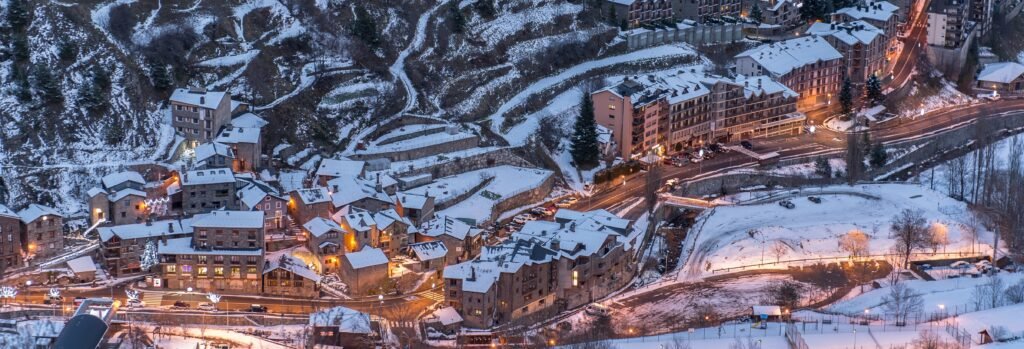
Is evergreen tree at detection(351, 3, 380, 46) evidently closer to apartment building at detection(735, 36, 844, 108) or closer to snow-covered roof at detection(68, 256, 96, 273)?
apartment building at detection(735, 36, 844, 108)

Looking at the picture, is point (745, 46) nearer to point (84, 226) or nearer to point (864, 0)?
point (864, 0)

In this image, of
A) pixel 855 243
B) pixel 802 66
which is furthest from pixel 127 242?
pixel 802 66

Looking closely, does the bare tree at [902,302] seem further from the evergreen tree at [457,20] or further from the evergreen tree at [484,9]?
the evergreen tree at [484,9]

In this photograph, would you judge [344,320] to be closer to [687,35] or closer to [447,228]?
[447,228]

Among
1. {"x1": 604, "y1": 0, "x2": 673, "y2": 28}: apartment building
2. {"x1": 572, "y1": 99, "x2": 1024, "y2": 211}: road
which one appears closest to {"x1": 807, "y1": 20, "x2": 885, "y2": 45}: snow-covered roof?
{"x1": 572, "y1": 99, "x2": 1024, "y2": 211}: road

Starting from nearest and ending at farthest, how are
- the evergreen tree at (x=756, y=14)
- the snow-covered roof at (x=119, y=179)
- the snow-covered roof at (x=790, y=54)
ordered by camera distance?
the snow-covered roof at (x=119, y=179) → the snow-covered roof at (x=790, y=54) → the evergreen tree at (x=756, y=14)

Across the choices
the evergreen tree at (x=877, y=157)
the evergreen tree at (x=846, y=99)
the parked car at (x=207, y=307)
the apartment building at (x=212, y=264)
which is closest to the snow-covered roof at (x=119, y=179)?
the apartment building at (x=212, y=264)

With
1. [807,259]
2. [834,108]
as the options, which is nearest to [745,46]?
[834,108]

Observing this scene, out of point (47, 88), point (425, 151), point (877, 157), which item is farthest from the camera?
point (877, 157)
